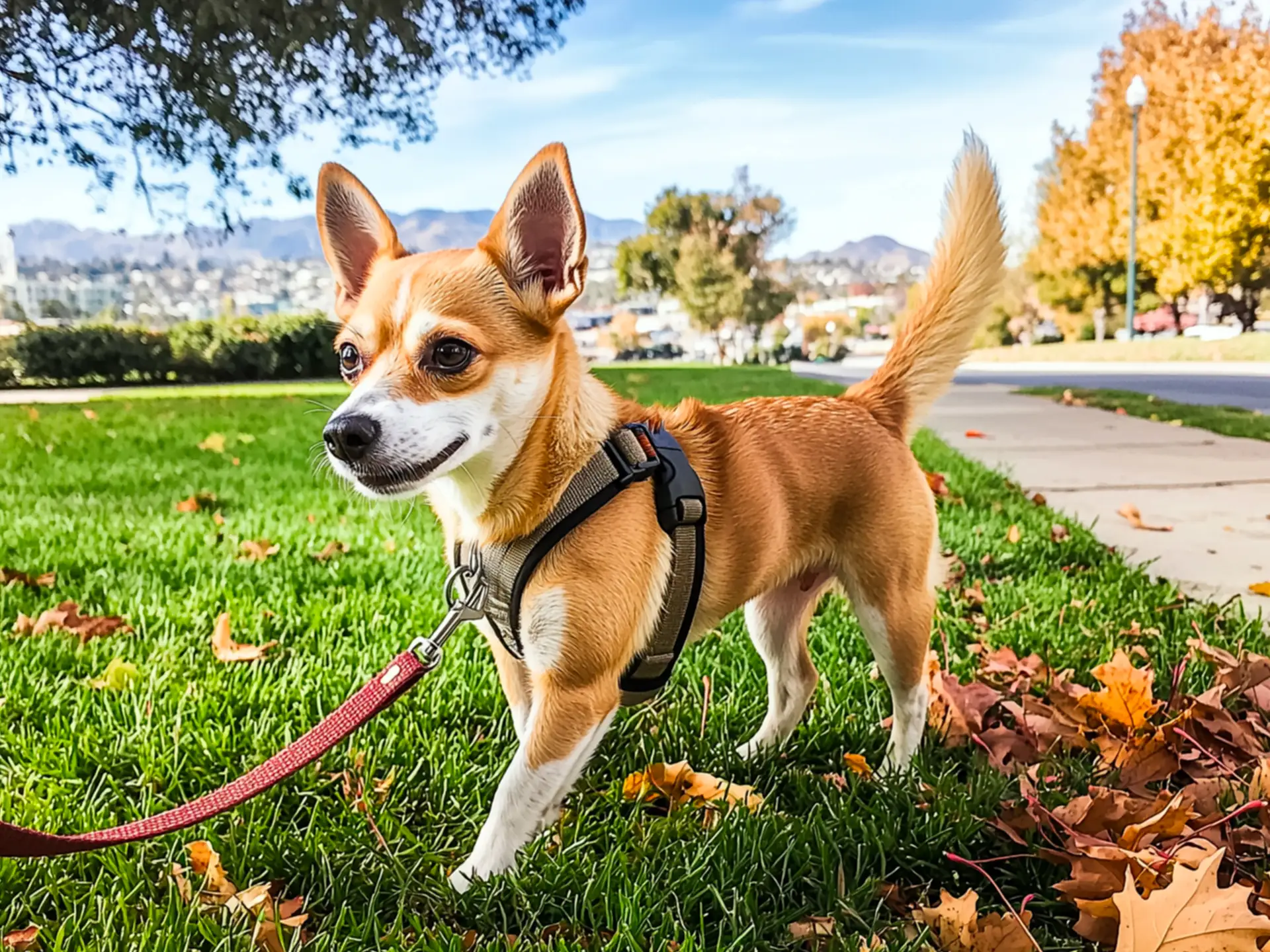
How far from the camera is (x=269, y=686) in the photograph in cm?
234

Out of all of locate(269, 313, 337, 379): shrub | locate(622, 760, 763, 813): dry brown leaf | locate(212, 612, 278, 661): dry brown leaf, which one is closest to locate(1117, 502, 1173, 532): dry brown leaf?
locate(622, 760, 763, 813): dry brown leaf

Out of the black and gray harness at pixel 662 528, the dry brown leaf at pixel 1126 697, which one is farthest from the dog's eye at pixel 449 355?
the dry brown leaf at pixel 1126 697

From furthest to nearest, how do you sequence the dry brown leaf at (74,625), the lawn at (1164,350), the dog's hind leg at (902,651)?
the lawn at (1164,350), the dry brown leaf at (74,625), the dog's hind leg at (902,651)

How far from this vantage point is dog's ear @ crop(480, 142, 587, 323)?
1.70 metres

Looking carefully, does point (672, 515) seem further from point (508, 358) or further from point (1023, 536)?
point (1023, 536)

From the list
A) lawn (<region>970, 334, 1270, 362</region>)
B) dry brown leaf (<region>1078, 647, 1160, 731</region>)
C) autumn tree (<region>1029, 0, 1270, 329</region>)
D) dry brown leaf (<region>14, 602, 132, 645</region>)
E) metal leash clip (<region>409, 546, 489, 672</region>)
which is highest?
autumn tree (<region>1029, 0, 1270, 329</region>)

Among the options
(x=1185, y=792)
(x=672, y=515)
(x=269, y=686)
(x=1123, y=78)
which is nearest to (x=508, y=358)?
(x=672, y=515)

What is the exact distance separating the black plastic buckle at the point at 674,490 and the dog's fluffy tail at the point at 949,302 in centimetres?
67

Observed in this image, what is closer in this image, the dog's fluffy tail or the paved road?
the dog's fluffy tail

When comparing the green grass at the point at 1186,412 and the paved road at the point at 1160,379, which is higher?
the paved road at the point at 1160,379

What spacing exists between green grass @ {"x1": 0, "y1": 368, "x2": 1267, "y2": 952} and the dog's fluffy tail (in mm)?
810

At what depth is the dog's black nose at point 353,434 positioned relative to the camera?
147 cm

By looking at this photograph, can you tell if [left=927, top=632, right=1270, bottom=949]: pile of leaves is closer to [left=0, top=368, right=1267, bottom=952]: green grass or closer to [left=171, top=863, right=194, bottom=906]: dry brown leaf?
[left=0, top=368, right=1267, bottom=952]: green grass

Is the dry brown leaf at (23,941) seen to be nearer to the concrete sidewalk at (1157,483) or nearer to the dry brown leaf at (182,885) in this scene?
the dry brown leaf at (182,885)
